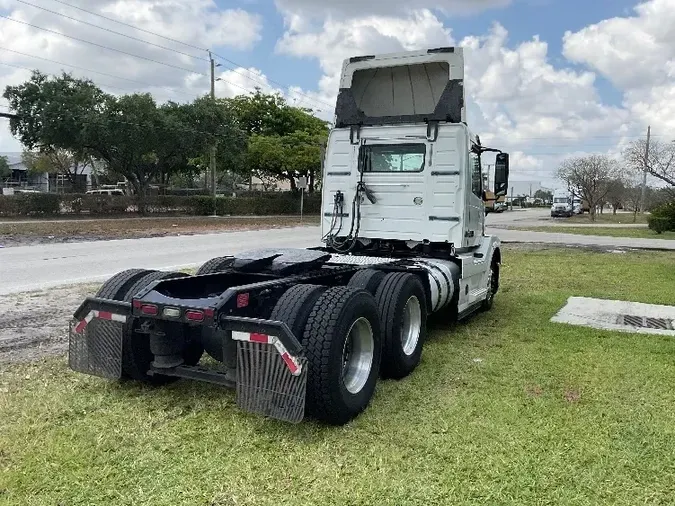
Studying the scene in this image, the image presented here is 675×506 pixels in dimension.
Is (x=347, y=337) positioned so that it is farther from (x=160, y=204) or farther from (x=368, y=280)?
(x=160, y=204)

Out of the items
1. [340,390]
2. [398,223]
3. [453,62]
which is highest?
[453,62]

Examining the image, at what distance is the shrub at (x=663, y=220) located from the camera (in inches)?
1221

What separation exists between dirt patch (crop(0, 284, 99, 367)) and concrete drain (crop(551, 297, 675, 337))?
6.09 metres

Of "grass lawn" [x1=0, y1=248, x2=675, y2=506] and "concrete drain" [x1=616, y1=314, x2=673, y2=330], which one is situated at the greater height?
"concrete drain" [x1=616, y1=314, x2=673, y2=330]

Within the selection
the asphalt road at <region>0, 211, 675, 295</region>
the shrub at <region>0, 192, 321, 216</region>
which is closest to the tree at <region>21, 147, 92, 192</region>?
the shrub at <region>0, 192, 321, 216</region>

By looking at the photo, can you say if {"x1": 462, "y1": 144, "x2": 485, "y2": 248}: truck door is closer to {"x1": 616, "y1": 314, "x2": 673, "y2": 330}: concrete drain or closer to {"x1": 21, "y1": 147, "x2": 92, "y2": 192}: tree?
{"x1": 616, "y1": 314, "x2": 673, "y2": 330}: concrete drain

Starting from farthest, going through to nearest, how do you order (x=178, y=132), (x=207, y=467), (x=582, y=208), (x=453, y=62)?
1. (x=582, y=208)
2. (x=178, y=132)
3. (x=453, y=62)
4. (x=207, y=467)

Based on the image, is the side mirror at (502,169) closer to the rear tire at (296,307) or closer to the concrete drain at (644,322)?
the concrete drain at (644,322)

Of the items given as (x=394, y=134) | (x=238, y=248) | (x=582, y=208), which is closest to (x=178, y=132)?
(x=238, y=248)

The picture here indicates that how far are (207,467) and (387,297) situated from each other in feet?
7.54

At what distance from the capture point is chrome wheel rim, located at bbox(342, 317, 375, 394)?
454 centimetres

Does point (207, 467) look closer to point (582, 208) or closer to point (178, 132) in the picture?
point (178, 132)

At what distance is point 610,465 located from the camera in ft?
12.2

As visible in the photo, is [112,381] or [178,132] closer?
[112,381]
